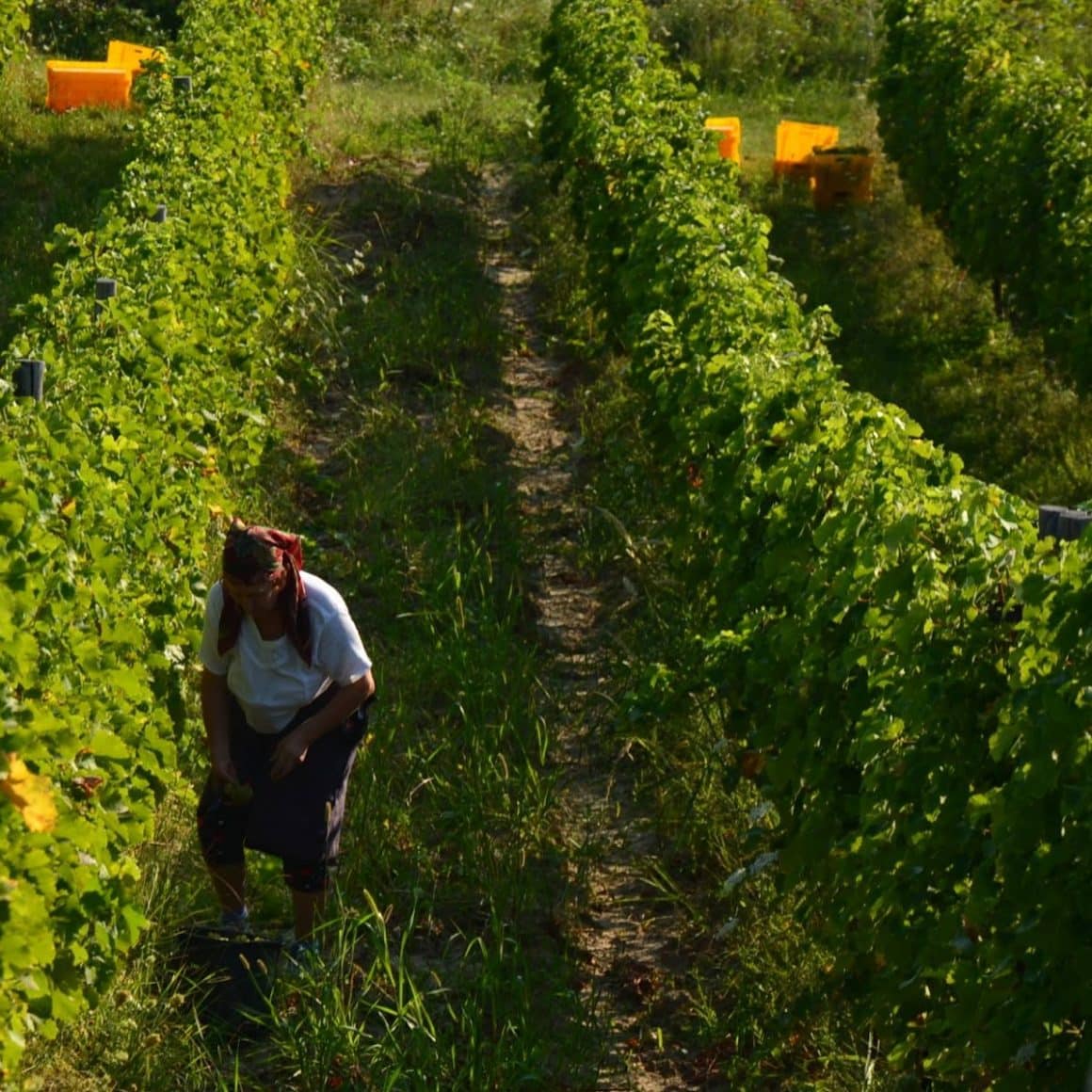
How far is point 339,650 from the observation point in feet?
20.0

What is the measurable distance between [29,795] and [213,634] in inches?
71.7

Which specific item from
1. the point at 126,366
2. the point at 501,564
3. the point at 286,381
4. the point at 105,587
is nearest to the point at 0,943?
the point at 105,587

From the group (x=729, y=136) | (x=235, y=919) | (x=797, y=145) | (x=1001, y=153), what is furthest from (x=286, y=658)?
(x=797, y=145)

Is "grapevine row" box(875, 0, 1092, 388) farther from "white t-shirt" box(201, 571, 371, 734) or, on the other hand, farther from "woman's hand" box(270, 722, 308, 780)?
"woman's hand" box(270, 722, 308, 780)

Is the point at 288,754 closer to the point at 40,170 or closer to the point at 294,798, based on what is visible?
the point at 294,798

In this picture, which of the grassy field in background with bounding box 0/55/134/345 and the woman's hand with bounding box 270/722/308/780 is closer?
the woman's hand with bounding box 270/722/308/780

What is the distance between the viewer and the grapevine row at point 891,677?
434 centimetres

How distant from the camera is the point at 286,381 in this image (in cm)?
1186

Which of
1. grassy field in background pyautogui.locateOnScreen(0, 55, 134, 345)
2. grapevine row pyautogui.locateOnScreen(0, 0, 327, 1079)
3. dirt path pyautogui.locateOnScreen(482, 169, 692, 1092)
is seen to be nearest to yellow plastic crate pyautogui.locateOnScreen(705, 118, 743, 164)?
grassy field in background pyautogui.locateOnScreen(0, 55, 134, 345)

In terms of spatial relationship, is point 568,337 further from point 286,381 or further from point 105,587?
point 105,587

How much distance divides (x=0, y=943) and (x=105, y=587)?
67.7 inches

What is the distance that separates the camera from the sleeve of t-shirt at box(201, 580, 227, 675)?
239 inches

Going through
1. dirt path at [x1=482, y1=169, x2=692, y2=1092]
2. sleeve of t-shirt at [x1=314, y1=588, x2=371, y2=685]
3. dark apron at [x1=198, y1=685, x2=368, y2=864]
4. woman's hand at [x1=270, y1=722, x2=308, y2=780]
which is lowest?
dirt path at [x1=482, y1=169, x2=692, y2=1092]

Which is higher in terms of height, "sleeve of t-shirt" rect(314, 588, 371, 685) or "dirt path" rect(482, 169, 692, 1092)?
"sleeve of t-shirt" rect(314, 588, 371, 685)
